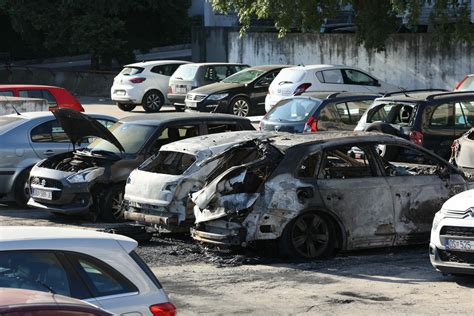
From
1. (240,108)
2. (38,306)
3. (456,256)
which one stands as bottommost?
(240,108)

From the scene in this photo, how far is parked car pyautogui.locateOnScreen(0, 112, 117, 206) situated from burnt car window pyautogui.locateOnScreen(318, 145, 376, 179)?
18.2 feet

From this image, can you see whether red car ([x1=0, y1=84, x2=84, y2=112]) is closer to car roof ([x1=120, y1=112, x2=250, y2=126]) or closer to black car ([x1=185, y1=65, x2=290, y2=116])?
black car ([x1=185, y1=65, x2=290, y2=116])

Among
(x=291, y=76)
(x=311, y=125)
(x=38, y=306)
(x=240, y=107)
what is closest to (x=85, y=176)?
(x=311, y=125)

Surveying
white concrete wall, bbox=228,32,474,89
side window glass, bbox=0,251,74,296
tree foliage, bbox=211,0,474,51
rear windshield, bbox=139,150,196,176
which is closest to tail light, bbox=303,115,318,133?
rear windshield, bbox=139,150,196,176

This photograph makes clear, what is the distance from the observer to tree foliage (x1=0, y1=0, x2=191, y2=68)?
4053 cm

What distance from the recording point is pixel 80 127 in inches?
579

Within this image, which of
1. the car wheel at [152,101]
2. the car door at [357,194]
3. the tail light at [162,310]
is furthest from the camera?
the car wheel at [152,101]

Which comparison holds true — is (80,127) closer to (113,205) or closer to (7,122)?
(113,205)

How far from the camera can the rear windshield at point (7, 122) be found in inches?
634

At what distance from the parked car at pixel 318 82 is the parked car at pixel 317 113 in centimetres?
524

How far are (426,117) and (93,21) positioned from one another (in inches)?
1019

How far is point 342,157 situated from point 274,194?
112 cm

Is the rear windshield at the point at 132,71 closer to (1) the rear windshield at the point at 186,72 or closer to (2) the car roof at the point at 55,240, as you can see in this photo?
(1) the rear windshield at the point at 186,72

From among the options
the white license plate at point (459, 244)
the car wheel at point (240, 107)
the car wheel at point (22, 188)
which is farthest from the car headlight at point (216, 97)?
the white license plate at point (459, 244)
